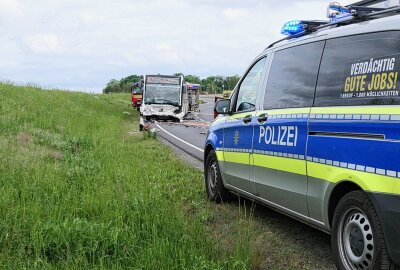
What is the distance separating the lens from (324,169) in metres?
4.05

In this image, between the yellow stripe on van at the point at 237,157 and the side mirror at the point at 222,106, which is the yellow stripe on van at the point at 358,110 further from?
the side mirror at the point at 222,106

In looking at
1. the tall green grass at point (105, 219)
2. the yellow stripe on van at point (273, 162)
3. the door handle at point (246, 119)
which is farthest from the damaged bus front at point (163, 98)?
the door handle at point (246, 119)

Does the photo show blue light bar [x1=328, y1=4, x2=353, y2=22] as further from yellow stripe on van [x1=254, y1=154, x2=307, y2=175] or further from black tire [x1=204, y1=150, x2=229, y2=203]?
black tire [x1=204, y1=150, x2=229, y2=203]

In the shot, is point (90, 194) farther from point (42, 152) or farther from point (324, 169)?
point (42, 152)

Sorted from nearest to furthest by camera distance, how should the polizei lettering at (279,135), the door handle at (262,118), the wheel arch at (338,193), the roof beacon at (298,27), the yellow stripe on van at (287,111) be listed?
the wheel arch at (338,193) < the yellow stripe on van at (287,111) < the polizei lettering at (279,135) < the roof beacon at (298,27) < the door handle at (262,118)

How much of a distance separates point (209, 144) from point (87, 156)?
4.14 metres

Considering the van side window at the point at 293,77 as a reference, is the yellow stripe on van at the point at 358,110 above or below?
below

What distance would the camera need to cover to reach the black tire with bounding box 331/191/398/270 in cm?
343

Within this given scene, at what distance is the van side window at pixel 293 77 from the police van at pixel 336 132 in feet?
0.04

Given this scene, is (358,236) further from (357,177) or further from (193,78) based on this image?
(193,78)

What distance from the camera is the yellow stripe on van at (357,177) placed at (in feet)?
10.8

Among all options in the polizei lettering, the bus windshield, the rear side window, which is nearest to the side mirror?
the polizei lettering

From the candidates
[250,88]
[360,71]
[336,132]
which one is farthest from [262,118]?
[360,71]

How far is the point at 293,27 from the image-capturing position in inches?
205
